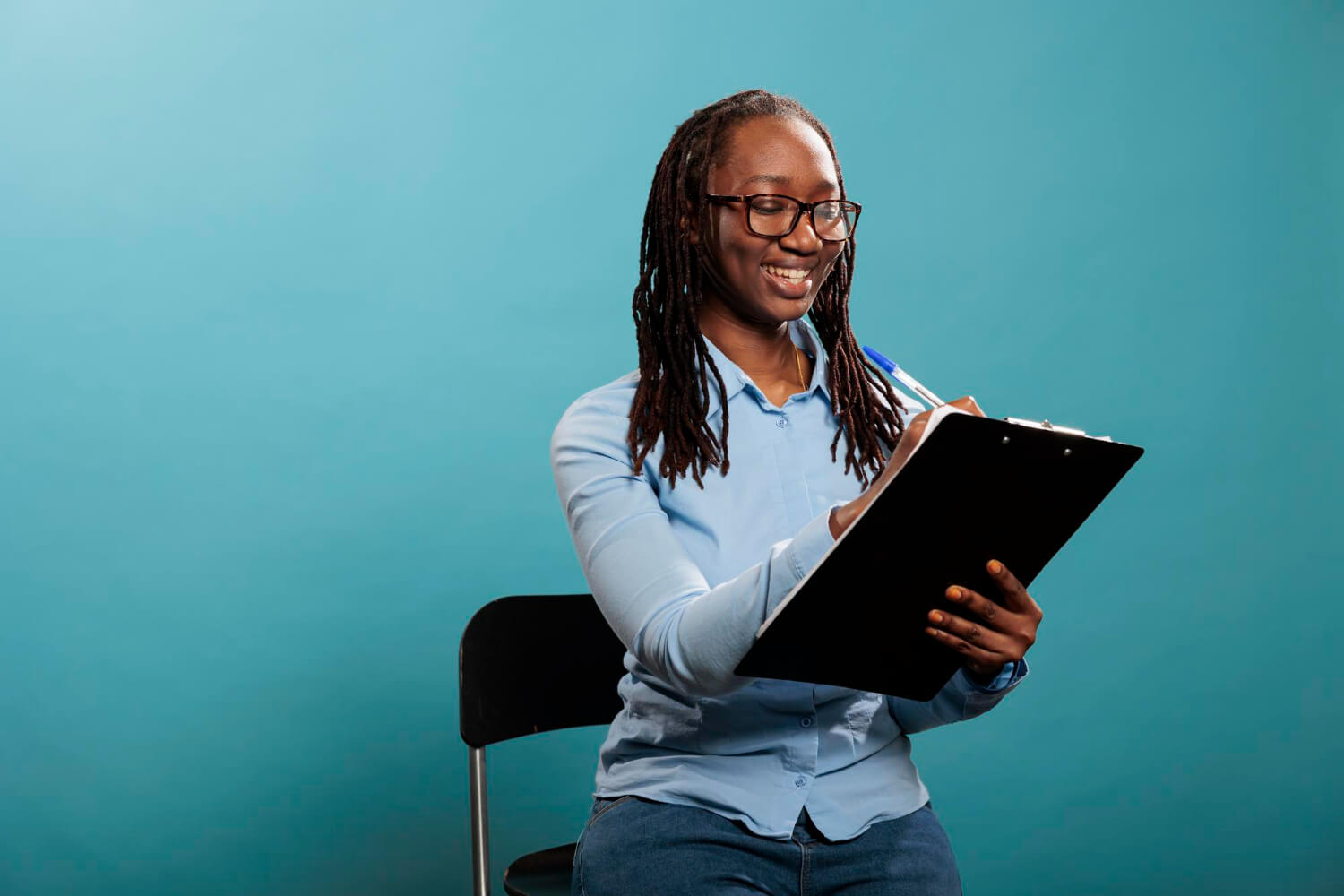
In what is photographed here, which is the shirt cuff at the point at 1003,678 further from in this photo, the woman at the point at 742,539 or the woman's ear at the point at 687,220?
the woman's ear at the point at 687,220

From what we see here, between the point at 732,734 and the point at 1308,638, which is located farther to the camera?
the point at 1308,638

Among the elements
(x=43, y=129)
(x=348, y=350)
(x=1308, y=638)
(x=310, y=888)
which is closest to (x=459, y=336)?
(x=348, y=350)

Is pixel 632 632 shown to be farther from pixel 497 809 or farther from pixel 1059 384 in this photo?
pixel 1059 384

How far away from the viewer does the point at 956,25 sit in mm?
2178

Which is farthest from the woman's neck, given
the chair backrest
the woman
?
the chair backrest

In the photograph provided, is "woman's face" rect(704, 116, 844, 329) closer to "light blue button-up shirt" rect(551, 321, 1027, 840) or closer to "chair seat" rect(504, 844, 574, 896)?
"light blue button-up shirt" rect(551, 321, 1027, 840)

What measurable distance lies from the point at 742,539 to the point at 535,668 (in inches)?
24.4

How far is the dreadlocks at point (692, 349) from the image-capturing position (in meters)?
1.04

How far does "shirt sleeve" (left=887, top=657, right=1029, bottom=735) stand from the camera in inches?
39.2

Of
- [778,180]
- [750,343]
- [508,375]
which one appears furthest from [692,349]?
[508,375]

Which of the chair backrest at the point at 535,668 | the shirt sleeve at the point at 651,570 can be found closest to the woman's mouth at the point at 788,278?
the shirt sleeve at the point at 651,570

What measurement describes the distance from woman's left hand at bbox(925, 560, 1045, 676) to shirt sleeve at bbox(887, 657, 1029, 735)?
77mm

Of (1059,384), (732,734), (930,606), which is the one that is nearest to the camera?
(930,606)

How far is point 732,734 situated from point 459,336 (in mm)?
1086
